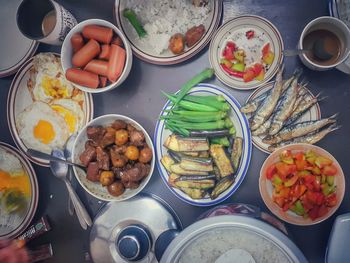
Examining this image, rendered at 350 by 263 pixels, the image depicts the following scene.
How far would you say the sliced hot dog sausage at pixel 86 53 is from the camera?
154cm

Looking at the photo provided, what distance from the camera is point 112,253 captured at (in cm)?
163

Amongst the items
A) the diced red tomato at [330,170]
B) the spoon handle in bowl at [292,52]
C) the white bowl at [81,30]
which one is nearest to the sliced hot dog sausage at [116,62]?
the white bowl at [81,30]

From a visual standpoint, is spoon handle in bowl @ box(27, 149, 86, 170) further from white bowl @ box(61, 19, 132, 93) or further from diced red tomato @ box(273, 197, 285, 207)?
diced red tomato @ box(273, 197, 285, 207)

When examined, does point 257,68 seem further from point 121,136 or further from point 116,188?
point 116,188

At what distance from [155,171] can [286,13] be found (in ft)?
2.73

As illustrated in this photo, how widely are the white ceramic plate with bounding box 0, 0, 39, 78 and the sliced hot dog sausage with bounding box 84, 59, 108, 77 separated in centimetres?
29

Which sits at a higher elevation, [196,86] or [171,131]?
[196,86]

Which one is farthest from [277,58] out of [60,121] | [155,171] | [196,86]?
[60,121]

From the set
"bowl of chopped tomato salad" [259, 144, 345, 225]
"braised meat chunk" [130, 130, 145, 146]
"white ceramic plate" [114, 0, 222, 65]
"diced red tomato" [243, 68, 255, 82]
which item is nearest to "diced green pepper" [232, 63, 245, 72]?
"diced red tomato" [243, 68, 255, 82]

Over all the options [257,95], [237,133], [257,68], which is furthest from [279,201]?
[257,68]

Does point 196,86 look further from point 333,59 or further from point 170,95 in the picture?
point 333,59

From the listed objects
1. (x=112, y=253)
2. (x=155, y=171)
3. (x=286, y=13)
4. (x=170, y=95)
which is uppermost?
(x=286, y=13)

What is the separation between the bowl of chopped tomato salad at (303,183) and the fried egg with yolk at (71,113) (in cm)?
77

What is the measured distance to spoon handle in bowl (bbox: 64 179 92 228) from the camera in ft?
5.23
